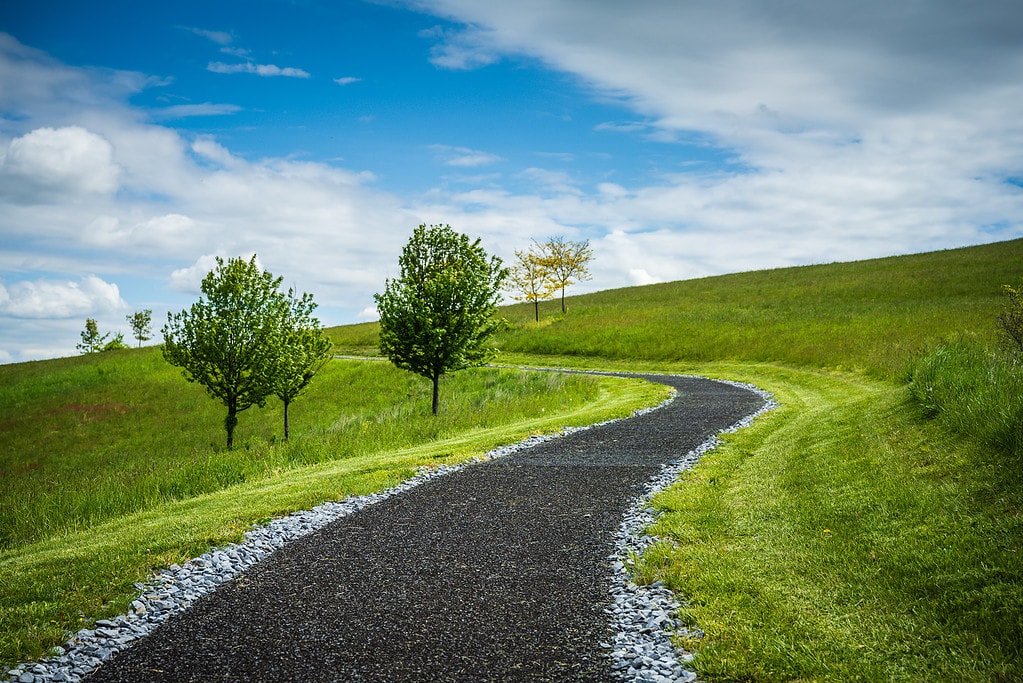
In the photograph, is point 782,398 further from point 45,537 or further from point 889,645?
point 45,537

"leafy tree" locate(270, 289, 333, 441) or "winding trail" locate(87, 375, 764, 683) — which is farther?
"leafy tree" locate(270, 289, 333, 441)

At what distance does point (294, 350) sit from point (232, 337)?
3.80 m

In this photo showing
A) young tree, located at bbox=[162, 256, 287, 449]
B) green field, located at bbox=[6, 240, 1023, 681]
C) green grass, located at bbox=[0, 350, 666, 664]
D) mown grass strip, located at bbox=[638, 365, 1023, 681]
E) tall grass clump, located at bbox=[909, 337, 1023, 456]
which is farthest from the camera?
young tree, located at bbox=[162, 256, 287, 449]

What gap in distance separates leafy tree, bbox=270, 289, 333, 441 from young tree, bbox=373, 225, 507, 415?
3.79 metres

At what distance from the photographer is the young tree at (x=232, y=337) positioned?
22.8m

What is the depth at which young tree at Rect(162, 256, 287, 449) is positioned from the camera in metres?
22.8

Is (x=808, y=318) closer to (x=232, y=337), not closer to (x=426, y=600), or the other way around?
(x=232, y=337)

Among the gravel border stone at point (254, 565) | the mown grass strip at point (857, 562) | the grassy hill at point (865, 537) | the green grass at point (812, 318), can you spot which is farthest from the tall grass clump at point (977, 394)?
the green grass at point (812, 318)

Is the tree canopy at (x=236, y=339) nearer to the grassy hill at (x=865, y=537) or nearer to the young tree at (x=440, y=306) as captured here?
the young tree at (x=440, y=306)

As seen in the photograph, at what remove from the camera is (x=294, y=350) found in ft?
87.8

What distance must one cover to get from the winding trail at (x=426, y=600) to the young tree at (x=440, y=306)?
535 inches

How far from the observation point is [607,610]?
21.4 feet

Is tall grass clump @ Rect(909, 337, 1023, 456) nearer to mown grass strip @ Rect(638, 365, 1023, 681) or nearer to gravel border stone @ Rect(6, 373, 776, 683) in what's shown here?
mown grass strip @ Rect(638, 365, 1023, 681)

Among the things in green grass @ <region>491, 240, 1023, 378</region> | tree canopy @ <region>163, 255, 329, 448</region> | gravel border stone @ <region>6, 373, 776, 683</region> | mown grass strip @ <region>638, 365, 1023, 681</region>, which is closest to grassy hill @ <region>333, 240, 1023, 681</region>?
mown grass strip @ <region>638, 365, 1023, 681</region>
